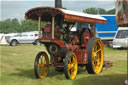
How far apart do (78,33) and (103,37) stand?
46.9 feet

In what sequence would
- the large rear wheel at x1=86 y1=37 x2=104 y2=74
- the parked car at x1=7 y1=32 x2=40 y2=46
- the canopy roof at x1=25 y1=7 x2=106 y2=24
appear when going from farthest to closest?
the parked car at x1=7 y1=32 x2=40 y2=46
the large rear wheel at x1=86 y1=37 x2=104 y2=74
the canopy roof at x1=25 y1=7 x2=106 y2=24

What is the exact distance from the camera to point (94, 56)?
29.1 feet

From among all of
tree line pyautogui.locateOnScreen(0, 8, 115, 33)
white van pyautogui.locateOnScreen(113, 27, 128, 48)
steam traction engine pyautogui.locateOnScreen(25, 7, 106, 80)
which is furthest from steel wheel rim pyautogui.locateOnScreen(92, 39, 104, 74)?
tree line pyautogui.locateOnScreen(0, 8, 115, 33)

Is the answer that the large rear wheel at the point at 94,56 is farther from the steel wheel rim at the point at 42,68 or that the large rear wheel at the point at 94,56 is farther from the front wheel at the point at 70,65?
the steel wheel rim at the point at 42,68

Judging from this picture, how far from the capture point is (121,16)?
457cm

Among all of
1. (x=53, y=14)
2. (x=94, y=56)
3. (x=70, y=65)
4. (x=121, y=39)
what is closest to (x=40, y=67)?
(x=70, y=65)

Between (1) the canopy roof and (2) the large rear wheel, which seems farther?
(2) the large rear wheel

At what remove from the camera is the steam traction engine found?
24.9 feet

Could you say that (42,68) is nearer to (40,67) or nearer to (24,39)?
(40,67)

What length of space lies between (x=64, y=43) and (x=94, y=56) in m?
1.56

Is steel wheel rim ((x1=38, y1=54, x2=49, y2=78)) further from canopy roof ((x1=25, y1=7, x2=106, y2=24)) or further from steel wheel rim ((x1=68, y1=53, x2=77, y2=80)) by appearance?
canopy roof ((x1=25, y1=7, x2=106, y2=24))

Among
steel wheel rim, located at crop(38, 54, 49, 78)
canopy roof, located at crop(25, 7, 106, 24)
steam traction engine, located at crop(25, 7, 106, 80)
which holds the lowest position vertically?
steel wheel rim, located at crop(38, 54, 49, 78)

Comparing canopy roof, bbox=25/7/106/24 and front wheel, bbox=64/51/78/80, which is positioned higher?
canopy roof, bbox=25/7/106/24

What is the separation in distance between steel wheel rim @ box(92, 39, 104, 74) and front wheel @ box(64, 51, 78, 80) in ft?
3.52
